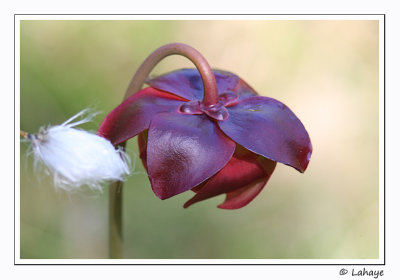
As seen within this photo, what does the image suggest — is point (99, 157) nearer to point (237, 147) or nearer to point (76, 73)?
point (237, 147)

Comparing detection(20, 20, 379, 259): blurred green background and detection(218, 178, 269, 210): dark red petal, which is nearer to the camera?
detection(218, 178, 269, 210): dark red petal

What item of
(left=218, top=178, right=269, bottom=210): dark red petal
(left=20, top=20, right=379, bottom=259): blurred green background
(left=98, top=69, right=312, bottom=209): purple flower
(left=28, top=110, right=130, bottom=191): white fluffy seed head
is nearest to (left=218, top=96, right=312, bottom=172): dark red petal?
(left=98, top=69, right=312, bottom=209): purple flower

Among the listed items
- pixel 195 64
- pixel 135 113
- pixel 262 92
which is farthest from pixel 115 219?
pixel 262 92

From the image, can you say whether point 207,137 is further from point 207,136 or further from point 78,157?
point 78,157

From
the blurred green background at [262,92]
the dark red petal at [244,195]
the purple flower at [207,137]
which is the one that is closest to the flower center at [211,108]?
the purple flower at [207,137]

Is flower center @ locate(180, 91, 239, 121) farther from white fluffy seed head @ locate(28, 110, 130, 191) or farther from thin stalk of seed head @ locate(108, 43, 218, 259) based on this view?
white fluffy seed head @ locate(28, 110, 130, 191)

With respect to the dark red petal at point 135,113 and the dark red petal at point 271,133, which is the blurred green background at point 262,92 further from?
the dark red petal at point 271,133
